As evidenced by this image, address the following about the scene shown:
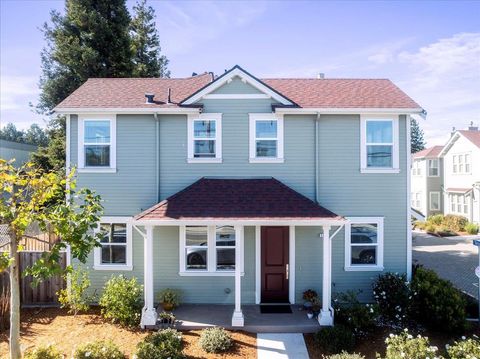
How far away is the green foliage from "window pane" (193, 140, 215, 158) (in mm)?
5693

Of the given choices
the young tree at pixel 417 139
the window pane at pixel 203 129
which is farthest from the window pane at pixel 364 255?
the young tree at pixel 417 139

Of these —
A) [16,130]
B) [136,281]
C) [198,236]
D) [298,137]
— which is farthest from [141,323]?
[16,130]

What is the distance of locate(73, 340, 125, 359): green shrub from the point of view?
756cm

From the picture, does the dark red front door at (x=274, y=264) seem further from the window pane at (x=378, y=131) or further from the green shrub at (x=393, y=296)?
the window pane at (x=378, y=131)

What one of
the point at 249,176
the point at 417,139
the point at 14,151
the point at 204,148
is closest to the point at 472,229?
the point at 249,176

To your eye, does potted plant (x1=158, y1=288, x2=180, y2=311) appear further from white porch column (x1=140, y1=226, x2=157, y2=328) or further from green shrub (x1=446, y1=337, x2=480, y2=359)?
green shrub (x1=446, y1=337, x2=480, y2=359)

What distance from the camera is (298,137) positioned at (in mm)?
12211

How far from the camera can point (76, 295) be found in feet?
36.0

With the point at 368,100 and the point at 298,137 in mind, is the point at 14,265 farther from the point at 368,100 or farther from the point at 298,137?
the point at 368,100

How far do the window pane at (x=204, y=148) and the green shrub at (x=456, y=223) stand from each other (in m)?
26.3

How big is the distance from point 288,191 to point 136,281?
6.21 metres

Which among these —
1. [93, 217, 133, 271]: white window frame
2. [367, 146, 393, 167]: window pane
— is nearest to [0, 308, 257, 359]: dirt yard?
[93, 217, 133, 271]: white window frame

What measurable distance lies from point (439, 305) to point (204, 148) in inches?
350

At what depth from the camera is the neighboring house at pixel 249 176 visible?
1196 cm
